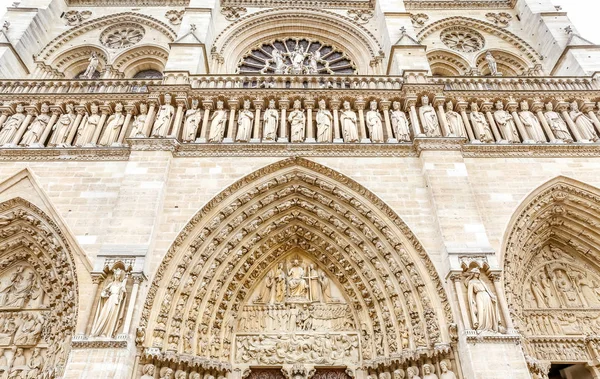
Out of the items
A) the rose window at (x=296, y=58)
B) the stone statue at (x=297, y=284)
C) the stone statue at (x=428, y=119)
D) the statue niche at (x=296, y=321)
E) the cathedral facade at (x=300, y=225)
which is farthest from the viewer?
the rose window at (x=296, y=58)

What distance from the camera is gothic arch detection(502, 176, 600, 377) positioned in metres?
6.80

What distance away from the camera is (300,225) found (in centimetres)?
766

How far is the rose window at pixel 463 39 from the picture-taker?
1242 centimetres

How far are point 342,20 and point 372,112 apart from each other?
5366mm

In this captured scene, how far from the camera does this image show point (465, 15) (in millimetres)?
12906

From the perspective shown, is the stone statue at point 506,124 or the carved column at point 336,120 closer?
the carved column at point 336,120

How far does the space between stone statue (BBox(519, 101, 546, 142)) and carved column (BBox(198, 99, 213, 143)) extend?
20.3 feet

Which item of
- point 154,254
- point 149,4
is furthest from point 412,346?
point 149,4

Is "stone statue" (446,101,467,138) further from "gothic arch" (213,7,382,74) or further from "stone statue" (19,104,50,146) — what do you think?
"stone statue" (19,104,50,146)

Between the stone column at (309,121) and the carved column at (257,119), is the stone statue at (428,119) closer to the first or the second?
the stone column at (309,121)

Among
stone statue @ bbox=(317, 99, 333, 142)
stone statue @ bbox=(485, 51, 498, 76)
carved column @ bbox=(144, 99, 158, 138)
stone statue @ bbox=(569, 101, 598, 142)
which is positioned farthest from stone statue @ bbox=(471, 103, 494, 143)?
carved column @ bbox=(144, 99, 158, 138)

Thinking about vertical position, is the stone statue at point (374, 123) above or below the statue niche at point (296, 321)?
above

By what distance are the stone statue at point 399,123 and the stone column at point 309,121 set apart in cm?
157

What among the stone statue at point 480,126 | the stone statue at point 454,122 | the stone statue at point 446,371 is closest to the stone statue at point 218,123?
the stone statue at point 454,122
